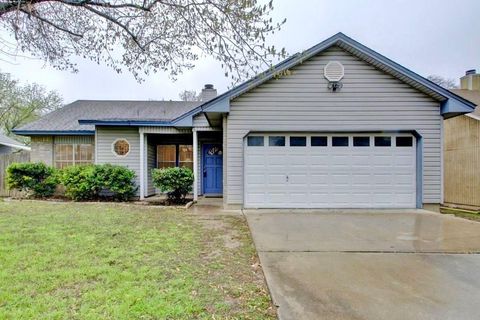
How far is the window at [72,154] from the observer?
12.3 meters

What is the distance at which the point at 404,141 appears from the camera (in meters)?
8.98

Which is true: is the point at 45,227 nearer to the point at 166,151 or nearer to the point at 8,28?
the point at 8,28

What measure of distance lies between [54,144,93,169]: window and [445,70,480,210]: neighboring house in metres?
15.3

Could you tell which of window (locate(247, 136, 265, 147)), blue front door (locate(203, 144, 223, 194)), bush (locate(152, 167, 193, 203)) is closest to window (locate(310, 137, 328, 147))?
→ window (locate(247, 136, 265, 147))

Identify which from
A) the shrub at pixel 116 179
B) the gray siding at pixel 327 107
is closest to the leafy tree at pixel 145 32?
the gray siding at pixel 327 107

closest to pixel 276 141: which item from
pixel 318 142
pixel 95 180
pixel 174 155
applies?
pixel 318 142

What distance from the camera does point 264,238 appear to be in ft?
18.5

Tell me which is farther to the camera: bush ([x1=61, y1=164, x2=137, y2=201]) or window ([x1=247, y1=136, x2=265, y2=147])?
bush ([x1=61, y1=164, x2=137, y2=201])

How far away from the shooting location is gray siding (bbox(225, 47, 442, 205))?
8.85m

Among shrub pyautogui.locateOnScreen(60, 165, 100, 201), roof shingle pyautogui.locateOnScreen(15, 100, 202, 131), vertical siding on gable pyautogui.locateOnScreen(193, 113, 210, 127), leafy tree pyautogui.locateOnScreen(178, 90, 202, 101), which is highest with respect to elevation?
leafy tree pyautogui.locateOnScreen(178, 90, 202, 101)

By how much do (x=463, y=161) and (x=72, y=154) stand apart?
53.2ft

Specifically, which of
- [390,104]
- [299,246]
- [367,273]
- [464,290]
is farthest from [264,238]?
[390,104]

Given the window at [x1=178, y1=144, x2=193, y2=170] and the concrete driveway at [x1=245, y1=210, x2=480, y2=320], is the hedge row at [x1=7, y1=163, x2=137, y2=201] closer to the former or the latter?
the window at [x1=178, y1=144, x2=193, y2=170]

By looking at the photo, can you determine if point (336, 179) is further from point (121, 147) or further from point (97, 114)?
point (97, 114)
